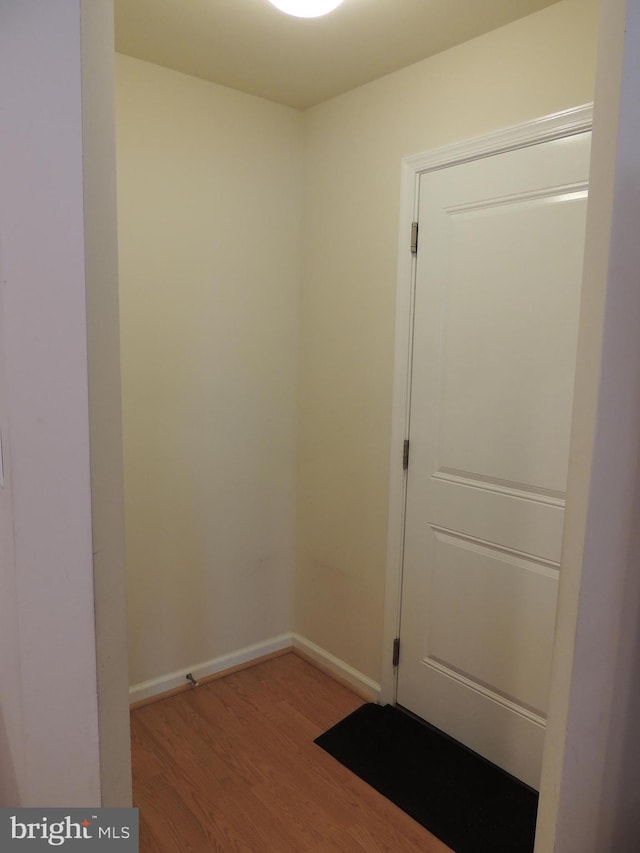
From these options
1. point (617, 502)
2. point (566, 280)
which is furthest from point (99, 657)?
point (566, 280)

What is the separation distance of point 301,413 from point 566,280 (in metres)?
1.36

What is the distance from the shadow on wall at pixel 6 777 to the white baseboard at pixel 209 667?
119 centimetres

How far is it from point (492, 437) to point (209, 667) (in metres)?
1.63

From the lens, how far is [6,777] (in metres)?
1.26

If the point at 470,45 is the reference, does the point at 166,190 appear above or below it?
below

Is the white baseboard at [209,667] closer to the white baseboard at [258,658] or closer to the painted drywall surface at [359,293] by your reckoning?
the white baseboard at [258,658]

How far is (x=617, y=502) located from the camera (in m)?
A: 1.11

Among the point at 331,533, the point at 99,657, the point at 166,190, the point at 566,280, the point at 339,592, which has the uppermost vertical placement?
the point at 166,190

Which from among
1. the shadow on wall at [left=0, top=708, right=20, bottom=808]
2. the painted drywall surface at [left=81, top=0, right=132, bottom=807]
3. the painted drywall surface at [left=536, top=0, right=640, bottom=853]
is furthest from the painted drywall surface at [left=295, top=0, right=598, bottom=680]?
the shadow on wall at [left=0, top=708, right=20, bottom=808]

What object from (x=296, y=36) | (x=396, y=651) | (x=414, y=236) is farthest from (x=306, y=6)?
(x=396, y=651)

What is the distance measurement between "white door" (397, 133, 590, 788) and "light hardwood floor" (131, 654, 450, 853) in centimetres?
46

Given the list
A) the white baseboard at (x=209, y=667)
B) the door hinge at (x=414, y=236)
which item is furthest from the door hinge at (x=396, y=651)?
the door hinge at (x=414, y=236)

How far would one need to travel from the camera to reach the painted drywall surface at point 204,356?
2275 mm

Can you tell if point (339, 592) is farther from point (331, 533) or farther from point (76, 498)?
point (76, 498)
